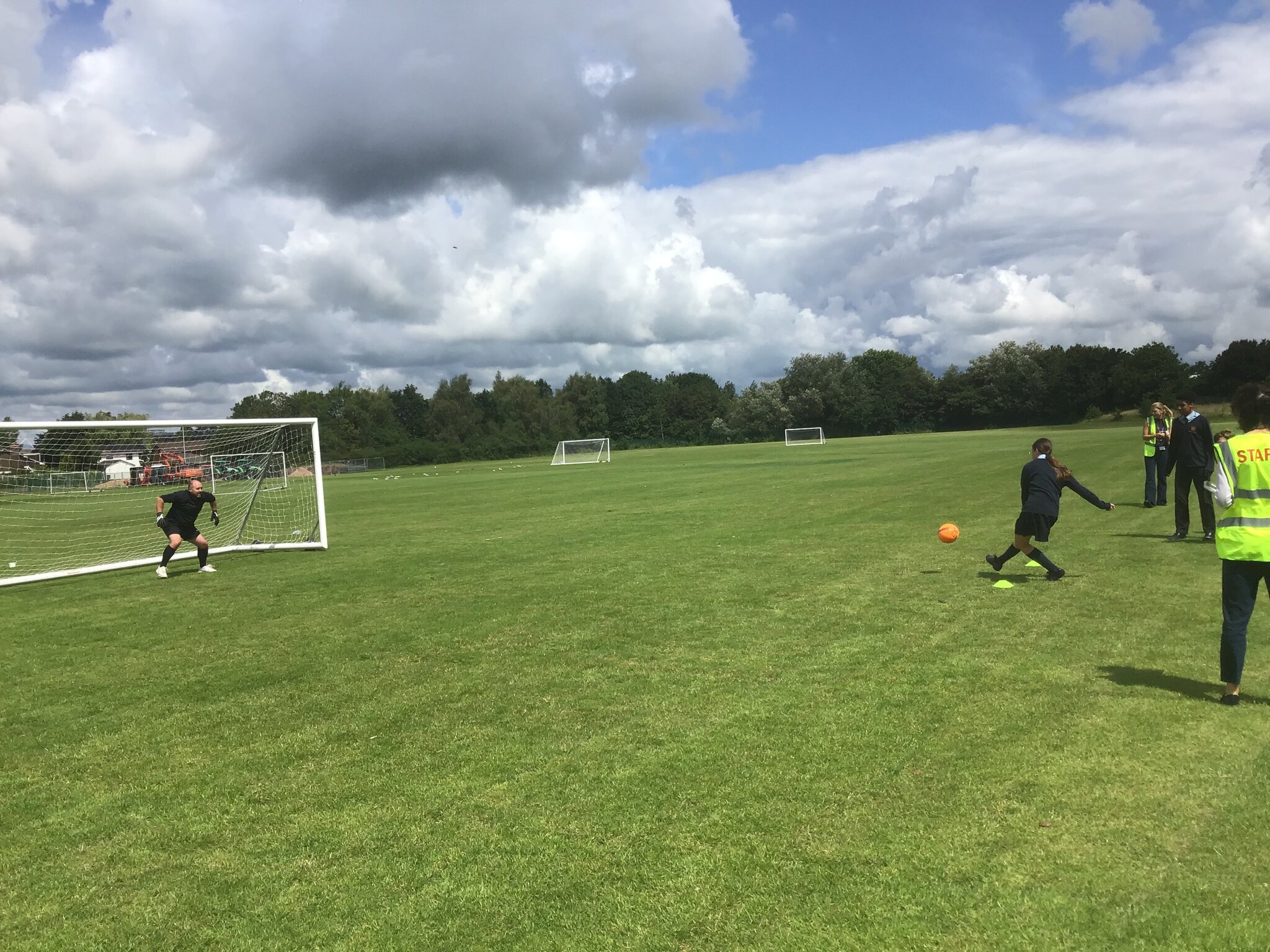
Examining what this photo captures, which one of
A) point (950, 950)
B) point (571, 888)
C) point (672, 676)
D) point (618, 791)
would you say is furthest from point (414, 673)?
point (950, 950)

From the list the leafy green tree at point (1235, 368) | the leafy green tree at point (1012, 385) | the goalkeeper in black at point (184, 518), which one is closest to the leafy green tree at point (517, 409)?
the leafy green tree at point (1012, 385)

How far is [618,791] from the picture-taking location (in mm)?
4910

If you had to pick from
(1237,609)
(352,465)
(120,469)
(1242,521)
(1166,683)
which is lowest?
(352,465)

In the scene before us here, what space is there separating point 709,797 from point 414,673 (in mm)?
3855

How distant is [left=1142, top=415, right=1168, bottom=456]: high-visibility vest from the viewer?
650 inches

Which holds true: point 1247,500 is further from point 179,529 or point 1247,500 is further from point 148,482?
point 148,482

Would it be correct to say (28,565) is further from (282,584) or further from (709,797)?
(709,797)

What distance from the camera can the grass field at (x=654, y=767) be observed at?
3.69m

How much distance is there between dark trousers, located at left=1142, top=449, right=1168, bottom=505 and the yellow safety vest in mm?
88

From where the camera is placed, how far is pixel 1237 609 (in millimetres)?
6016

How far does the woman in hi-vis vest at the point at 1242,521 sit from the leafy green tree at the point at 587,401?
5049 inches

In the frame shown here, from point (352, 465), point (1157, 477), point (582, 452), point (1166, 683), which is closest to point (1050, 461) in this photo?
point (1166, 683)

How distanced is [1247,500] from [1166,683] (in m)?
1.59

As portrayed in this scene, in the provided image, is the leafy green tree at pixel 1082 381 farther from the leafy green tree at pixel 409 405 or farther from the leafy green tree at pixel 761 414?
the leafy green tree at pixel 409 405
